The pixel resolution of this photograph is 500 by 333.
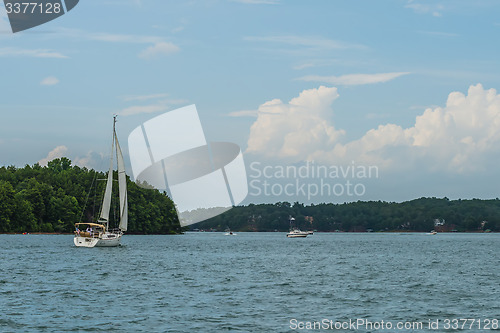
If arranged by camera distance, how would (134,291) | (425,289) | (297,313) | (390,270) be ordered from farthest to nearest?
(390,270) → (425,289) → (134,291) → (297,313)

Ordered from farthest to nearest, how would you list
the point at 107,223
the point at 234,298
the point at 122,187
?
the point at 122,187 < the point at 107,223 < the point at 234,298

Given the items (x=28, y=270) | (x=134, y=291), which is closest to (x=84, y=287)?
(x=134, y=291)

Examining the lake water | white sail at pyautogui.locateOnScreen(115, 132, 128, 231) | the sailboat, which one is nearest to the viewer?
the lake water

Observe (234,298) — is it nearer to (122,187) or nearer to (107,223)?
(107,223)

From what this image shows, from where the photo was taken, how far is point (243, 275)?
75750 mm

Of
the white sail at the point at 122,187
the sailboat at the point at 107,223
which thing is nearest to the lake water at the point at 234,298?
the sailboat at the point at 107,223

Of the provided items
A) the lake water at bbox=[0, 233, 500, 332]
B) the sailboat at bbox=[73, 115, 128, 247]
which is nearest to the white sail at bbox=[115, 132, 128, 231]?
the sailboat at bbox=[73, 115, 128, 247]

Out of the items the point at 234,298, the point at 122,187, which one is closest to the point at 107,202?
the point at 122,187

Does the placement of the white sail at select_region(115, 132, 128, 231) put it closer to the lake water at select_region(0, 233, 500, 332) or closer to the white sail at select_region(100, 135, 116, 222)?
the white sail at select_region(100, 135, 116, 222)

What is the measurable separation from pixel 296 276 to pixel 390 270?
58.2ft

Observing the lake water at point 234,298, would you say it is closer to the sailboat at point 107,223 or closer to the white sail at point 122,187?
the sailboat at point 107,223

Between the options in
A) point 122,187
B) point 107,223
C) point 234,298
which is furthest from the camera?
point 122,187

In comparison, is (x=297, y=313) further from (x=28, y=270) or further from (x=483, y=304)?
(x=28, y=270)

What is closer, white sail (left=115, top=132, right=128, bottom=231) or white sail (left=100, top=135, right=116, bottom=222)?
white sail (left=100, top=135, right=116, bottom=222)
